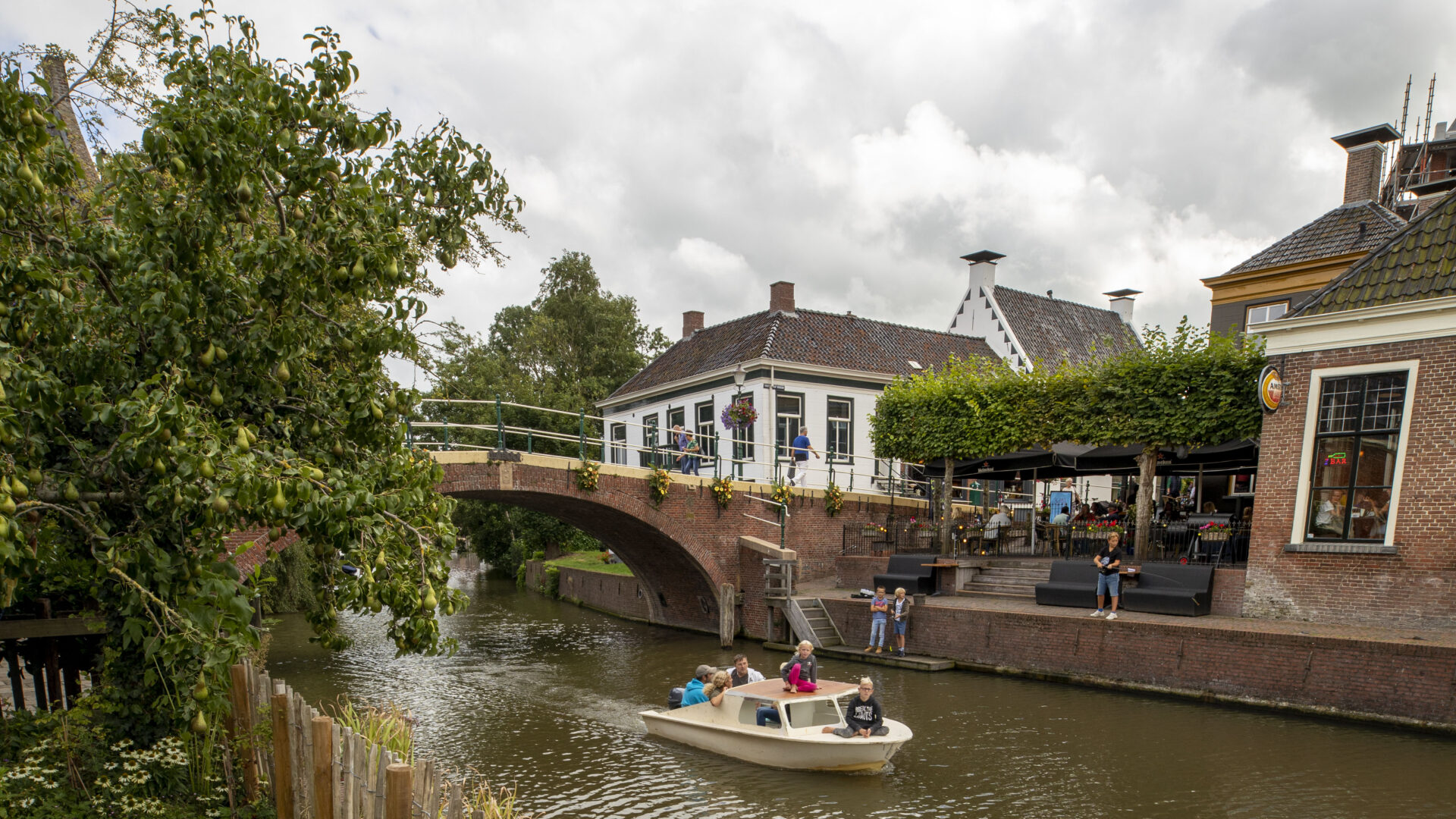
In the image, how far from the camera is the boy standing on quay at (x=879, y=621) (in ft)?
67.3

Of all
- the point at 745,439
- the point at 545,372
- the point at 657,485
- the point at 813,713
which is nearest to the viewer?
the point at 813,713

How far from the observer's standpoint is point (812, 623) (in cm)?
2231

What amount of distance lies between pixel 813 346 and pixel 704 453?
5.33 meters

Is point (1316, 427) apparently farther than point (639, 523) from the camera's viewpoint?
No

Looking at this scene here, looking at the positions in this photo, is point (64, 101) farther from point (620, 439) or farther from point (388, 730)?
point (620, 439)

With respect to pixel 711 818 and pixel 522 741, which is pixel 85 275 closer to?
pixel 711 818

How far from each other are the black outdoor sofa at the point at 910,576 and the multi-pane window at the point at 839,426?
30.6 feet

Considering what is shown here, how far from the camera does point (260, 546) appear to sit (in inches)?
702

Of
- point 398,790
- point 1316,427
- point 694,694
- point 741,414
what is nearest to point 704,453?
point 741,414

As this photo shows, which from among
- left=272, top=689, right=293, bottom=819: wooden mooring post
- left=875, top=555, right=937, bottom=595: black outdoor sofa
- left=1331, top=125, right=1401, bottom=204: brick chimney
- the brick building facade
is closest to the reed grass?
left=272, top=689, right=293, bottom=819: wooden mooring post

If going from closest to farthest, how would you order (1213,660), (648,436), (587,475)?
(1213,660), (587,475), (648,436)

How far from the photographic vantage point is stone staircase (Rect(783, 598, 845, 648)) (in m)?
22.0

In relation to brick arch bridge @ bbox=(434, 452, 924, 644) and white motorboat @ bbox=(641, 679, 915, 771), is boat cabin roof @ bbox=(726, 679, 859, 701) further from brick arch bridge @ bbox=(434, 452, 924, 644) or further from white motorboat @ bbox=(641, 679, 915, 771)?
brick arch bridge @ bbox=(434, 452, 924, 644)

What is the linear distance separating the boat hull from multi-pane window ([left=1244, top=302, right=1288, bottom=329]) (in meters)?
18.8
